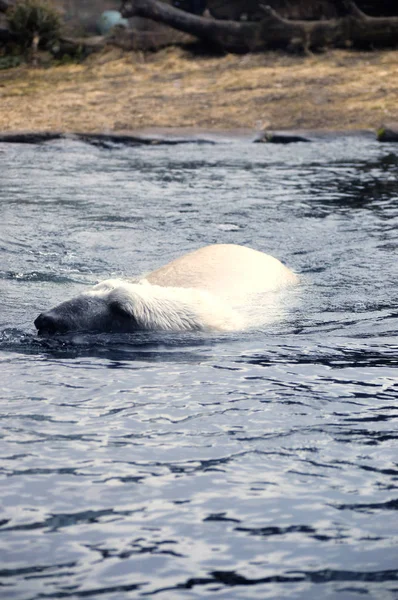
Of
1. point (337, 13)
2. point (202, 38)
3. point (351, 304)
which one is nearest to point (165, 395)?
point (351, 304)

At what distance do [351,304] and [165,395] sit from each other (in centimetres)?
205


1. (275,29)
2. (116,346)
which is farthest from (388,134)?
(116,346)

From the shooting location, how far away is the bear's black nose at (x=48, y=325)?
494cm

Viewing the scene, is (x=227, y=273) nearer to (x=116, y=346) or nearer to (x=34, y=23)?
(x=116, y=346)

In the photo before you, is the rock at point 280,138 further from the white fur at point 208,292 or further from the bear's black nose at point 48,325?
the bear's black nose at point 48,325

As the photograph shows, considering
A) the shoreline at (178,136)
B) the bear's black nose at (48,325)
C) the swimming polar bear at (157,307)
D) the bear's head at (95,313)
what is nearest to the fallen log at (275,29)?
the shoreline at (178,136)

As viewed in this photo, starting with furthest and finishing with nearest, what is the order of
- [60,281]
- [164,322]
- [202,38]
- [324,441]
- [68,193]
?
[202,38] < [68,193] < [60,281] < [164,322] < [324,441]

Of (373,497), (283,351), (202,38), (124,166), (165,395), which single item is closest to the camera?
(373,497)

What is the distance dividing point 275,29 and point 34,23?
459 centimetres

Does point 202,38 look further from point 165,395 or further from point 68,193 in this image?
point 165,395

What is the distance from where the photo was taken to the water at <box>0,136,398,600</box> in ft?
8.80

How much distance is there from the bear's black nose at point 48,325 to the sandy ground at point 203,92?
9.31 metres

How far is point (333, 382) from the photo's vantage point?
4320mm

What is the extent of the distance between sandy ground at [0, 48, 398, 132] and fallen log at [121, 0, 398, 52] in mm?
348
